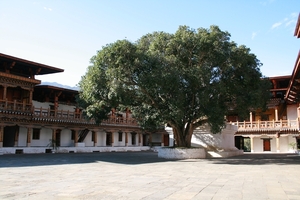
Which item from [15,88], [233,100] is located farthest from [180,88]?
[15,88]

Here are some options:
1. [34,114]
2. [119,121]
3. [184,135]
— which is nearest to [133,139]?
[119,121]

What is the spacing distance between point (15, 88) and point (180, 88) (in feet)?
57.4

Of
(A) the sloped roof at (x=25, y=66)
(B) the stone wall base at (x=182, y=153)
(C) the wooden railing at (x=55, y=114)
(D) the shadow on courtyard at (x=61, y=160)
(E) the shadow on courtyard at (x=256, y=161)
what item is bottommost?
(D) the shadow on courtyard at (x=61, y=160)

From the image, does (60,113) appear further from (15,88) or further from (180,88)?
(180,88)

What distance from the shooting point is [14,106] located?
79.2ft

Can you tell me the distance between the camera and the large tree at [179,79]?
16547mm

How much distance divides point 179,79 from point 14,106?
15164 millimetres

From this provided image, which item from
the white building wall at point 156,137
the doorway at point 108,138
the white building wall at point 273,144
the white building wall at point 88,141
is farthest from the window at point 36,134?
the white building wall at point 273,144

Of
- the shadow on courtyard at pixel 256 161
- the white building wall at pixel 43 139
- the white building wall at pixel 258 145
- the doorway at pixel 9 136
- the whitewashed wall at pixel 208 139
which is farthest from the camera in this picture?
the white building wall at pixel 258 145

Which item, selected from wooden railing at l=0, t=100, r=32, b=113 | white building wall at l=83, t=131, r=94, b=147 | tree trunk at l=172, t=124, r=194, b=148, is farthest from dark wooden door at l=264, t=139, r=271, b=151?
wooden railing at l=0, t=100, r=32, b=113

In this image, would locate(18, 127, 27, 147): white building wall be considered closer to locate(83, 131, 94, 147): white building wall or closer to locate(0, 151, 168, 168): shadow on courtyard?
locate(83, 131, 94, 147): white building wall

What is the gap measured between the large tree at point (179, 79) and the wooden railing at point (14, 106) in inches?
340

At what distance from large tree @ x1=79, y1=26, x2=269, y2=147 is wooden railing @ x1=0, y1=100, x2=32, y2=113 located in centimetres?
863

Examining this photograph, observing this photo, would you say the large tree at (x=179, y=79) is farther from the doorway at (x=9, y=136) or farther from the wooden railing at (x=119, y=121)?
the wooden railing at (x=119, y=121)
